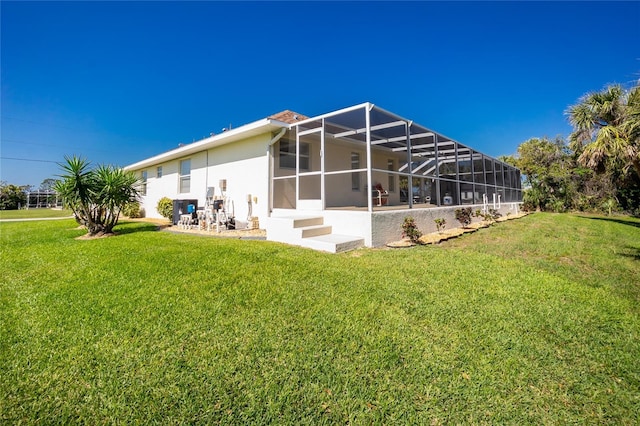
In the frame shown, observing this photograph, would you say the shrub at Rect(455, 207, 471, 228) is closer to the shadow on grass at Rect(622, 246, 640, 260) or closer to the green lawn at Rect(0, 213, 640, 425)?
the shadow on grass at Rect(622, 246, 640, 260)

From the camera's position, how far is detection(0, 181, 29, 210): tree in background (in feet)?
98.4

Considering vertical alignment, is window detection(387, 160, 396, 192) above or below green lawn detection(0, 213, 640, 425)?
above

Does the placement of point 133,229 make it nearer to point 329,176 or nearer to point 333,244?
point 329,176

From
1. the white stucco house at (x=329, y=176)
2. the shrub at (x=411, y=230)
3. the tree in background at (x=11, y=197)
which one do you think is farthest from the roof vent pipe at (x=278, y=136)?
the tree in background at (x=11, y=197)

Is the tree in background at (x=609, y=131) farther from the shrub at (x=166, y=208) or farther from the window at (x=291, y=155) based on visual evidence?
the shrub at (x=166, y=208)

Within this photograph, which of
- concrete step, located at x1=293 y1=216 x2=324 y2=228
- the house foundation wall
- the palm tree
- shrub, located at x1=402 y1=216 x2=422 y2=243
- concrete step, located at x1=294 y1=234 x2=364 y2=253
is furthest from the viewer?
the palm tree

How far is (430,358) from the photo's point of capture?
2.18 m

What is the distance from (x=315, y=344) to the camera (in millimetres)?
2328

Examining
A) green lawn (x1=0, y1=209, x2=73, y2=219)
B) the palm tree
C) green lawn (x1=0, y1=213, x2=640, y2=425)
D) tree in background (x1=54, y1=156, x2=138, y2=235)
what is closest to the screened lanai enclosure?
green lawn (x1=0, y1=213, x2=640, y2=425)

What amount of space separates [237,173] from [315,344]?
357 inches

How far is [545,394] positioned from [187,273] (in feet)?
14.5

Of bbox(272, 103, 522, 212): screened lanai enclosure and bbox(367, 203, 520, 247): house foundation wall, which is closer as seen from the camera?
bbox(367, 203, 520, 247): house foundation wall

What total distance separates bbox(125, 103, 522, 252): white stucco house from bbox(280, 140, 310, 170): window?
37mm

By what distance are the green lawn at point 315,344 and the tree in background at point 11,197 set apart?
41.1m
